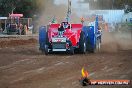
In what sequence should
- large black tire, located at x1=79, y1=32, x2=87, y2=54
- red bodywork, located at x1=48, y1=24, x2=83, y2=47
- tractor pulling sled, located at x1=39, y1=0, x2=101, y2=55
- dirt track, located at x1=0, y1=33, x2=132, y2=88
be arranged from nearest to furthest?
dirt track, located at x1=0, y1=33, x2=132, y2=88 < tractor pulling sled, located at x1=39, y1=0, x2=101, y2=55 < red bodywork, located at x1=48, y1=24, x2=83, y2=47 < large black tire, located at x1=79, y1=32, x2=87, y2=54

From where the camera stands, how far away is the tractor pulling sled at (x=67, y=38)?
23.8 metres

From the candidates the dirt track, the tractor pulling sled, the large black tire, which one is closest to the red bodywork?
the tractor pulling sled

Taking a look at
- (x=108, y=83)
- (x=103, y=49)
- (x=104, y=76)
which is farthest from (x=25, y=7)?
(x=108, y=83)

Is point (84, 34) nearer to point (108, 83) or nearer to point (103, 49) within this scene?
point (103, 49)

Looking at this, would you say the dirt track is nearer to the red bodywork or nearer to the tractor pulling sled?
the tractor pulling sled

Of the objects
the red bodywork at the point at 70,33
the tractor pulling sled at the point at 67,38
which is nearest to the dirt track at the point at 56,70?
the tractor pulling sled at the point at 67,38

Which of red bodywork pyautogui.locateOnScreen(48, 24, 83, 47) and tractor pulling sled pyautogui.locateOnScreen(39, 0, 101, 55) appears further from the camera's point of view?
red bodywork pyautogui.locateOnScreen(48, 24, 83, 47)

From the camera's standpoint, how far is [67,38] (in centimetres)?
2381

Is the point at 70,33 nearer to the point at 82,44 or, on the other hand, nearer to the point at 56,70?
the point at 82,44

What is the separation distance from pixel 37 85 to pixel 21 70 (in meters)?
3.95

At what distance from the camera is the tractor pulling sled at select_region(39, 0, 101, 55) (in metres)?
23.8

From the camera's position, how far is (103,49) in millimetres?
27344

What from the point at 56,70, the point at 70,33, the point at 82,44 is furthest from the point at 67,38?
the point at 56,70

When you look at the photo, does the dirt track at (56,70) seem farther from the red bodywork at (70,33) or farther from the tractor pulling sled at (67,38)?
the red bodywork at (70,33)
